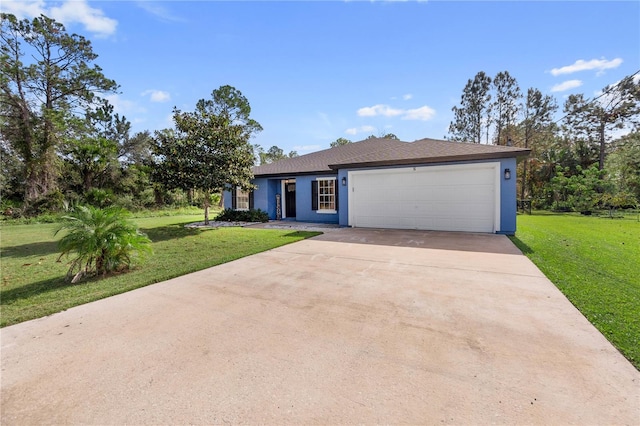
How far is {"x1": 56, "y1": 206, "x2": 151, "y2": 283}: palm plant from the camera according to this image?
15.3 ft

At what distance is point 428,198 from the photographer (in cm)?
972

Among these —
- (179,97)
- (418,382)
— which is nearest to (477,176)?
(418,382)

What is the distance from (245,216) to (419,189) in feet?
26.9

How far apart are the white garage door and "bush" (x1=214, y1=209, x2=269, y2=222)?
475 centimetres

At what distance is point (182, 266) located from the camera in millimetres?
5438

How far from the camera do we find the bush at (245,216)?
13586 millimetres

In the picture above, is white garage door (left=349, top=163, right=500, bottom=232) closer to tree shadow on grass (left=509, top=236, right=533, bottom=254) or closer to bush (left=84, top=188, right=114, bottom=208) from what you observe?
tree shadow on grass (left=509, top=236, right=533, bottom=254)

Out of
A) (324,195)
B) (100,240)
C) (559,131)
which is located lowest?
(100,240)

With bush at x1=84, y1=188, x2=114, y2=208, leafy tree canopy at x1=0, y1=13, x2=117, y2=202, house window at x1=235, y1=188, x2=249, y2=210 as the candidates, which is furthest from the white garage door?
leafy tree canopy at x1=0, y1=13, x2=117, y2=202

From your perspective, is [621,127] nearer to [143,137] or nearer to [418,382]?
[418,382]

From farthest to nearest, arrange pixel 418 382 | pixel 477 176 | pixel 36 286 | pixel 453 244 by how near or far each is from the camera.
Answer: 1. pixel 477 176
2. pixel 453 244
3. pixel 36 286
4. pixel 418 382

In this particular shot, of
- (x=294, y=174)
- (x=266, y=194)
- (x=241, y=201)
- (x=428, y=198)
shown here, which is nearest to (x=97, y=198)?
(x=241, y=201)

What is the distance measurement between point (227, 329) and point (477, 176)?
895 centimetres

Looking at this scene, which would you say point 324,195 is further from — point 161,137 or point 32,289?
point 32,289
